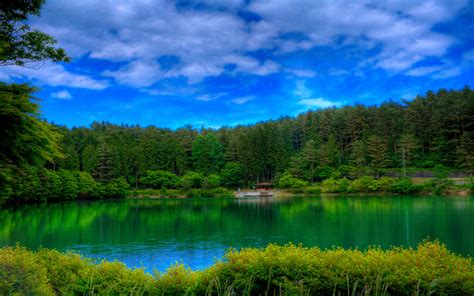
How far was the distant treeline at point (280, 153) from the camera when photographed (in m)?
58.1

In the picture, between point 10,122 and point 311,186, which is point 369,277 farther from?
point 311,186

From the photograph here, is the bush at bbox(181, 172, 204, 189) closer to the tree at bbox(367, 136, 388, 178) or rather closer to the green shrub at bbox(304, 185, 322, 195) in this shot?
the green shrub at bbox(304, 185, 322, 195)

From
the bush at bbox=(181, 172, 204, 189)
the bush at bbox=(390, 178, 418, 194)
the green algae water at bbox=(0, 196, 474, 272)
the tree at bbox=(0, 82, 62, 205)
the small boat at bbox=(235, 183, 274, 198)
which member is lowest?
the green algae water at bbox=(0, 196, 474, 272)

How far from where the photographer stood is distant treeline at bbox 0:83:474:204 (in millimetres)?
58062

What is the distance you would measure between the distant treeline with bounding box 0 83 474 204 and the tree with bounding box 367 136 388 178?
0.16 m

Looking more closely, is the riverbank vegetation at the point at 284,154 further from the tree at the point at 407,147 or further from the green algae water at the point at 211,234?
the green algae water at the point at 211,234

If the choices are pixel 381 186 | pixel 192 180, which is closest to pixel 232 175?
pixel 192 180

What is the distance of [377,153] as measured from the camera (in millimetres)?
60906

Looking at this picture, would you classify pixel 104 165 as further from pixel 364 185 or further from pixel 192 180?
pixel 364 185

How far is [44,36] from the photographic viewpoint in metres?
10.4

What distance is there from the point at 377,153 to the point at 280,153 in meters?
16.0

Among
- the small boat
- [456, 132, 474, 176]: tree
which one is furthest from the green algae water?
the small boat

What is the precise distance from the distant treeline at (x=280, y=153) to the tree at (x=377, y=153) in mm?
162

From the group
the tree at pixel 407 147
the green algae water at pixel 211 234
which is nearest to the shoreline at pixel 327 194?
the tree at pixel 407 147
